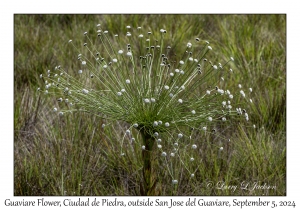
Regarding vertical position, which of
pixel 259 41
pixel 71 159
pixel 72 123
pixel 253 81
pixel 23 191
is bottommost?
pixel 23 191

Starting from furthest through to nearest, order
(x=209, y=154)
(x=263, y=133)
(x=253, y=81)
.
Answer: (x=253, y=81), (x=263, y=133), (x=209, y=154)

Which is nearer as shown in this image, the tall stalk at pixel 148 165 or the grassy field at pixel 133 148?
the tall stalk at pixel 148 165

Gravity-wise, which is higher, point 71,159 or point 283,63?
point 283,63

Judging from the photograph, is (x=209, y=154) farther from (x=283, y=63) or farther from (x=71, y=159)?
(x=283, y=63)

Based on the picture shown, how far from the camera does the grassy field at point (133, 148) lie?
2.96 meters

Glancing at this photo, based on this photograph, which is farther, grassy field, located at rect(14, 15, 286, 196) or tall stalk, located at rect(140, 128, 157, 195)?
grassy field, located at rect(14, 15, 286, 196)

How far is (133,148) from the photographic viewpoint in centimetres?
319

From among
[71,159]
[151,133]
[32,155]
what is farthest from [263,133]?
[32,155]

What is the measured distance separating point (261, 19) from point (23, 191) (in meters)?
3.73

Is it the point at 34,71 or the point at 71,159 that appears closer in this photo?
the point at 71,159

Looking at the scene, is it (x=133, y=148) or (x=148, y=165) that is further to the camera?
(x=133, y=148)

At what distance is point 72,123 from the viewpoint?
11.1 feet

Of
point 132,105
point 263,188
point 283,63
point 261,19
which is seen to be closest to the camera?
point 132,105

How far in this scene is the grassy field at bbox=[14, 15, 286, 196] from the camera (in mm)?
2961
